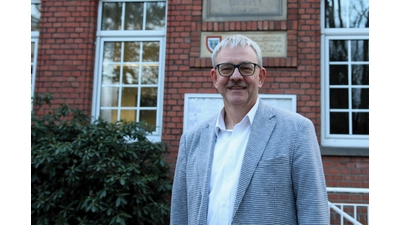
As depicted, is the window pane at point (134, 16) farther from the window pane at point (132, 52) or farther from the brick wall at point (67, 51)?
the brick wall at point (67, 51)

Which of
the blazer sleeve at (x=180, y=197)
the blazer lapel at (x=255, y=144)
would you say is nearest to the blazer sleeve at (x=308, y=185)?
the blazer lapel at (x=255, y=144)

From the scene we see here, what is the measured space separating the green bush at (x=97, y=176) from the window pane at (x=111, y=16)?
1755 millimetres

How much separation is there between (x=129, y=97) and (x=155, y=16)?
4.28 ft

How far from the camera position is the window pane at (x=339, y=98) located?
5.43 m

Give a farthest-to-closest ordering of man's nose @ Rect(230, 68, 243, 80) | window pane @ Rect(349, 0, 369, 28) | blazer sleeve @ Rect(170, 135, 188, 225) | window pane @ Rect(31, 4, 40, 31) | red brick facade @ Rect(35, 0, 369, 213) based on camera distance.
→ window pane @ Rect(31, 4, 40, 31) → window pane @ Rect(349, 0, 369, 28) → red brick facade @ Rect(35, 0, 369, 213) → blazer sleeve @ Rect(170, 135, 188, 225) → man's nose @ Rect(230, 68, 243, 80)

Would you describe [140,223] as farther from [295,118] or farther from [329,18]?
[329,18]

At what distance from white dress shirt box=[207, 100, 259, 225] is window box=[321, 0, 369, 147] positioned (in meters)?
3.64

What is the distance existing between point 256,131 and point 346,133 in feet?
13.0

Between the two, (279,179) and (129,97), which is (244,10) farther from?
(279,179)

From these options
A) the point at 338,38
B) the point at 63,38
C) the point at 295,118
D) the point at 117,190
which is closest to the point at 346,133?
the point at 338,38

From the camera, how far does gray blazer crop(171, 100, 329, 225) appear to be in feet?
5.45

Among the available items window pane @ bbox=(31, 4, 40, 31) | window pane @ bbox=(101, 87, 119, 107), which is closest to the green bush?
window pane @ bbox=(101, 87, 119, 107)

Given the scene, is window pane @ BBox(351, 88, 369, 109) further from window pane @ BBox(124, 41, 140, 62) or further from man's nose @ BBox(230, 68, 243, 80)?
man's nose @ BBox(230, 68, 243, 80)

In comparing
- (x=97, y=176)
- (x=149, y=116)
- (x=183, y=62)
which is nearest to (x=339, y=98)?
(x=183, y=62)
